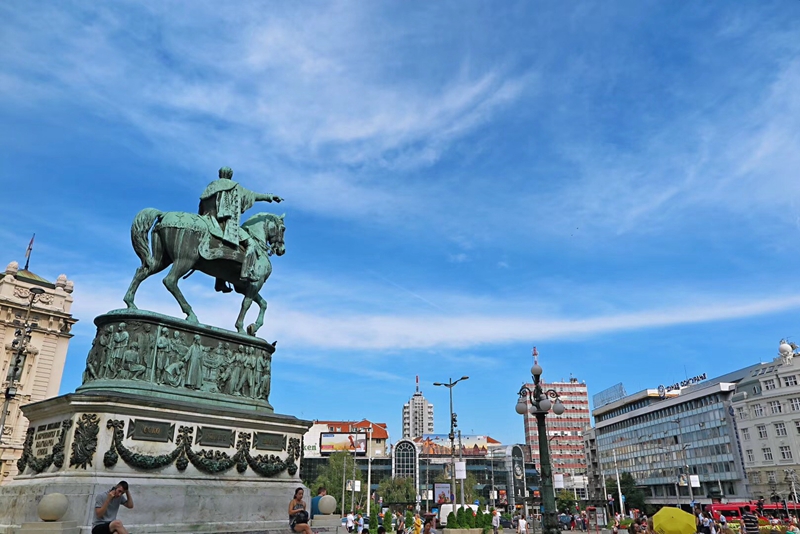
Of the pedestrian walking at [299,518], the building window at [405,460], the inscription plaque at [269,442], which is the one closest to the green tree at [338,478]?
the building window at [405,460]

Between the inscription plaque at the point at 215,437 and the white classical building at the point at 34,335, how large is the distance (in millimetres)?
33134

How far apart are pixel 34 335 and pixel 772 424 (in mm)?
69171

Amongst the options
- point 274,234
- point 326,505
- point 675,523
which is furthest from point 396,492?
point 675,523

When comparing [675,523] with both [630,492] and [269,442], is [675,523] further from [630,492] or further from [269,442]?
[630,492]

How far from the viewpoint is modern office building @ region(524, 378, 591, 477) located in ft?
389

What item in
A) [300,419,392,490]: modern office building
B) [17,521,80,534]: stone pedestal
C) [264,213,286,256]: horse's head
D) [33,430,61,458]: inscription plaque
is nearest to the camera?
[17,521,80,534]: stone pedestal

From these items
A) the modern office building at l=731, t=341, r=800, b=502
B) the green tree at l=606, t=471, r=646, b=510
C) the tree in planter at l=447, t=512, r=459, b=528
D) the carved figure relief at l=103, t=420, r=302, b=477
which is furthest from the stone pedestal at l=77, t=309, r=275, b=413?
the green tree at l=606, t=471, r=646, b=510

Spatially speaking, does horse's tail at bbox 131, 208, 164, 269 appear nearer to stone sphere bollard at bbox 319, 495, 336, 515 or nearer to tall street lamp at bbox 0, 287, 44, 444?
stone sphere bollard at bbox 319, 495, 336, 515

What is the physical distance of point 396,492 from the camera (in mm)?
85688

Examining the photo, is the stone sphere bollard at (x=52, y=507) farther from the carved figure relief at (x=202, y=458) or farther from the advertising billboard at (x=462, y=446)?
the advertising billboard at (x=462, y=446)

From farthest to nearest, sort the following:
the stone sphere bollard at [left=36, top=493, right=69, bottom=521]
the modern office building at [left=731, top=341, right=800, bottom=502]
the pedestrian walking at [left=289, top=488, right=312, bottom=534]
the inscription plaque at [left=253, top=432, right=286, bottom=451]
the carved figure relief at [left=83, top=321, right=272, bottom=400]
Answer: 1. the modern office building at [left=731, top=341, right=800, bottom=502]
2. the inscription plaque at [left=253, top=432, right=286, bottom=451]
3. the carved figure relief at [left=83, top=321, right=272, bottom=400]
4. the pedestrian walking at [left=289, top=488, right=312, bottom=534]
5. the stone sphere bollard at [left=36, top=493, right=69, bottom=521]

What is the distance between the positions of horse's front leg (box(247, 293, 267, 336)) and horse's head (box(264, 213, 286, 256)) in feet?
5.02

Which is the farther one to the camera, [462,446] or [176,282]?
[462,446]

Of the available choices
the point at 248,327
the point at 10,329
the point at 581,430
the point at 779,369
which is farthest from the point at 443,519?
the point at 581,430
